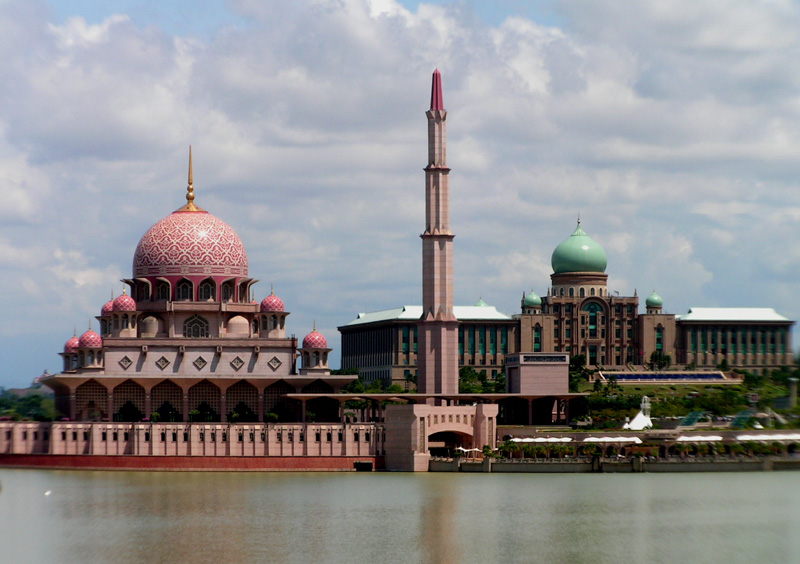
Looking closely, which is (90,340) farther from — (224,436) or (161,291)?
(224,436)

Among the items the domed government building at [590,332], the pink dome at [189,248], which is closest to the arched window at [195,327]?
the pink dome at [189,248]

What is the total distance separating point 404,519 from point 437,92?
1870 inches

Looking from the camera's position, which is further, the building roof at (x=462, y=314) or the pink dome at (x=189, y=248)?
the building roof at (x=462, y=314)

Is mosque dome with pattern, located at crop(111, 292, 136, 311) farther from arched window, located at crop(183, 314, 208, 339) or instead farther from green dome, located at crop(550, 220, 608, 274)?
green dome, located at crop(550, 220, 608, 274)

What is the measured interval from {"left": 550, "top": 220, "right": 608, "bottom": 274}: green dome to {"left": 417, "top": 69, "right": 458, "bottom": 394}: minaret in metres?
66.1

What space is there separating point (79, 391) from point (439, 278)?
27.0 m

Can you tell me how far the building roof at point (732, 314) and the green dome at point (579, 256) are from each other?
1311 cm

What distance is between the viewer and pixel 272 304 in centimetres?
11788

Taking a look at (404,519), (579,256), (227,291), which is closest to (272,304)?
(227,291)

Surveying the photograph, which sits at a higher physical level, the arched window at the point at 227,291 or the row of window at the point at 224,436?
the arched window at the point at 227,291

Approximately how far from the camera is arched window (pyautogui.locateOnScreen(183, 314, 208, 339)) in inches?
4606

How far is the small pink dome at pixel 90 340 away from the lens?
113 m

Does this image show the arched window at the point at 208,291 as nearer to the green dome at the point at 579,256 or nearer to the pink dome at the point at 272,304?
the pink dome at the point at 272,304

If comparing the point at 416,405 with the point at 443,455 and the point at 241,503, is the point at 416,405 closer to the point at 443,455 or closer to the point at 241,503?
the point at 443,455
